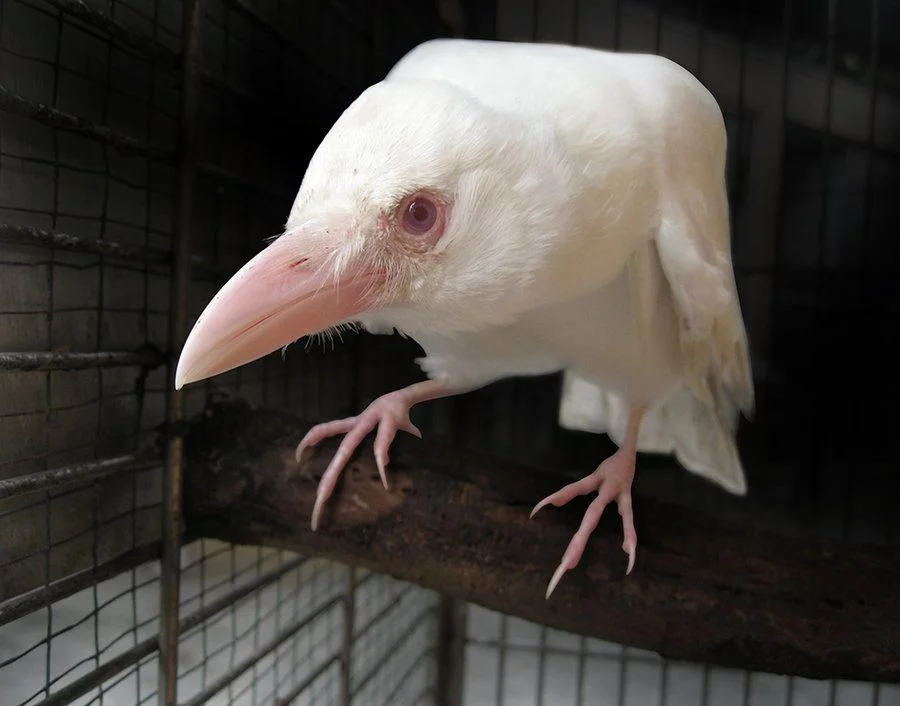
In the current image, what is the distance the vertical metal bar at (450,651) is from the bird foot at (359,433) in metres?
1.04

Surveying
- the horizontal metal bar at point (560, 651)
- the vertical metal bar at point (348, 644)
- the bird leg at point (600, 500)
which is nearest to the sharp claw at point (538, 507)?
the bird leg at point (600, 500)

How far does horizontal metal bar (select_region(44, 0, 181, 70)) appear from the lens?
78 centimetres

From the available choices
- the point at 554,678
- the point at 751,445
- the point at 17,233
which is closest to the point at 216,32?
the point at 17,233

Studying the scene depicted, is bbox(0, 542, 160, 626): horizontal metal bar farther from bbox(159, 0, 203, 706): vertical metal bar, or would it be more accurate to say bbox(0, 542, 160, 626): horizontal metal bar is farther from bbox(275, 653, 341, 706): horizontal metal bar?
bbox(275, 653, 341, 706): horizontal metal bar

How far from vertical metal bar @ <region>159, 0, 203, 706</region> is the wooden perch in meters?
0.03

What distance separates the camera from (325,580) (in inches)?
62.5

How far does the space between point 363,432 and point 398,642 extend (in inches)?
39.4

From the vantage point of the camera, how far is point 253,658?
3.86 ft

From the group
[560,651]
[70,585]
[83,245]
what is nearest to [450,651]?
[560,651]

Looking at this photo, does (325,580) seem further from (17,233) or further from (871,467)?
(871,467)

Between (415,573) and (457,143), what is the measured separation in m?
0.63

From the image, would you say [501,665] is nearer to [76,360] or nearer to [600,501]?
[600,501]

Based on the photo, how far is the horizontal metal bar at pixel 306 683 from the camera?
1296 mm

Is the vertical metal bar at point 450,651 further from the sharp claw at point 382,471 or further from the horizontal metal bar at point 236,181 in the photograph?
the horizontal metal bar at point 236,181
